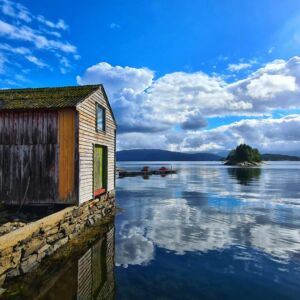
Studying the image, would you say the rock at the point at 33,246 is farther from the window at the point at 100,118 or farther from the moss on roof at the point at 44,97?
the window at the point at 100,118

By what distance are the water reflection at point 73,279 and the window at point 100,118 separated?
797 centimetres

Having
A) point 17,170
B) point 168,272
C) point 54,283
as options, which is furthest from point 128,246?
point 17,170

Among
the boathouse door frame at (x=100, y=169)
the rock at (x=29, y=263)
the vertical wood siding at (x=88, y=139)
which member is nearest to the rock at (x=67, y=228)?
the vertical wood siding at (x=88, y=139)

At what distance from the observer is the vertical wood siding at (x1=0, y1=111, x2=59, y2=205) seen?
50.3 ft

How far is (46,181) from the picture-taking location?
603 inches

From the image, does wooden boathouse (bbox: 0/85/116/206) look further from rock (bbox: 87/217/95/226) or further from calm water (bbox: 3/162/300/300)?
calm water (bbox: 3/162/300/300)

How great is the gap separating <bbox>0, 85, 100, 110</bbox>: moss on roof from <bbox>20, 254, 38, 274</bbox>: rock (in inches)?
296

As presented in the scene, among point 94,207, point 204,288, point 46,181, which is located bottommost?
point 204,288

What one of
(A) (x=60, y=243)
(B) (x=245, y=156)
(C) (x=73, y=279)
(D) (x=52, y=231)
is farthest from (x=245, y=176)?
(B) (x=245, y=156)

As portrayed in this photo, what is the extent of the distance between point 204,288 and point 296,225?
38.8ft

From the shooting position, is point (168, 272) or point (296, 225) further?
point (296, 225)

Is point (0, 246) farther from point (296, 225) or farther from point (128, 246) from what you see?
point (296, 225)

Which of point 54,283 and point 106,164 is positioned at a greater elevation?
point 106,164

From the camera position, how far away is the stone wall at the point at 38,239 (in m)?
9.35
